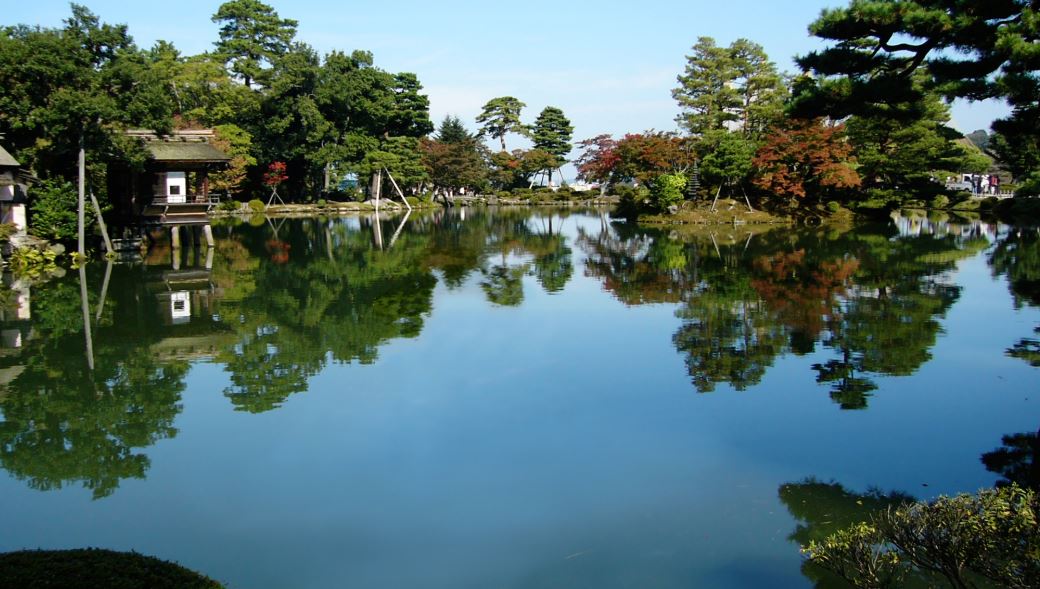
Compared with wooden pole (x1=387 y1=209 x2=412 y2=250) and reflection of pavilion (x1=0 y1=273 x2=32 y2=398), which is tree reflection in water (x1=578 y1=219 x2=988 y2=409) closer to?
wooden pole (x1=387 y1=209 x2=412 y2=250)

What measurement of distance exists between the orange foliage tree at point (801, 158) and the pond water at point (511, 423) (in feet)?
60.3

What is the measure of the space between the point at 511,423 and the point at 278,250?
20.0 meters

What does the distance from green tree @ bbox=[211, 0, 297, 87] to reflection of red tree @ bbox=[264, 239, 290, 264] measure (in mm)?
25664

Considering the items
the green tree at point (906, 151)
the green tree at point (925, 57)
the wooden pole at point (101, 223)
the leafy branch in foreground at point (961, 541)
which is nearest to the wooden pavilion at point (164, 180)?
the wooden pole at point (101, 223)

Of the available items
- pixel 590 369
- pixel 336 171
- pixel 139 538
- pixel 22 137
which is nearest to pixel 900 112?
pixel 590 369

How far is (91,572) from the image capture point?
3.84 meters

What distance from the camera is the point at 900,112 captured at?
406 inches

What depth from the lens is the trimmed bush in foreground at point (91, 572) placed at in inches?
147

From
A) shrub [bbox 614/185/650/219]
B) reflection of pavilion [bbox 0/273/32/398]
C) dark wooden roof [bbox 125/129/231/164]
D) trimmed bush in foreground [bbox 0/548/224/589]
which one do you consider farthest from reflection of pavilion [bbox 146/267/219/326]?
shrub [bbox 614/185/650/219]

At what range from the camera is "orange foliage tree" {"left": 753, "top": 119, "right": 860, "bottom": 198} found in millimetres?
36438

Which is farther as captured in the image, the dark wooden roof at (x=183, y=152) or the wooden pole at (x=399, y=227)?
the wooden pole at (x=399, y=227)

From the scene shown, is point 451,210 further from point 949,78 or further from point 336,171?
point 949,78

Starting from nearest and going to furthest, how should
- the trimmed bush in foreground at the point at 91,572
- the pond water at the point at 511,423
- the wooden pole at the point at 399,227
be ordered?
1. the trimmed bush in foreground at the point at 91,572
2. the pond water at the point at 511,423
3. the wooden pole at the point at 399,227

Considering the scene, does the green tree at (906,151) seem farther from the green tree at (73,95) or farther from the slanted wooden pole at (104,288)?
the slanted wooden pole at (104,288)
